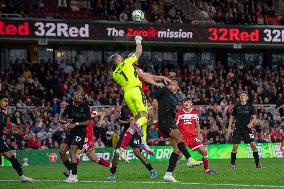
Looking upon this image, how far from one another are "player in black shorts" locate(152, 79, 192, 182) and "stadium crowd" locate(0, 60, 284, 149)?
14929mm

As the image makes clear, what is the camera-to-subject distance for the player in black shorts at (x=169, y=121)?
16.6 meters

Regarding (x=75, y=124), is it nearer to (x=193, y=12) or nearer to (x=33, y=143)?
(x=33, y=143)

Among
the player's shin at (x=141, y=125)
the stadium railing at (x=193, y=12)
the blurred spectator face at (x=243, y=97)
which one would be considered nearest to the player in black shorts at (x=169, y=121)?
the player's shin at (x=141, y=125)

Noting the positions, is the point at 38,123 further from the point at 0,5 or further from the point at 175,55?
the point at 175,55

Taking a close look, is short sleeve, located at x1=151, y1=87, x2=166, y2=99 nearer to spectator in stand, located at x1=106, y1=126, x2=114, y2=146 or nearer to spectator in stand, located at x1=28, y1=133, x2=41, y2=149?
spectator in stand, located at x1=28, y1=133, x2=41, y2=149

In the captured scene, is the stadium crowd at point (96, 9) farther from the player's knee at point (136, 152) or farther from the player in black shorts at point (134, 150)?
the player's knee at point (136, 152)

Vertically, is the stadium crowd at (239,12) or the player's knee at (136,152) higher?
the stadium crowd at (239,12)

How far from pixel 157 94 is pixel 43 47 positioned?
79.7 feet

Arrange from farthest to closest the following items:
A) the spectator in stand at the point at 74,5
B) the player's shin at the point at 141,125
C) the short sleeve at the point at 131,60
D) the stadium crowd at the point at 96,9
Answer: the spectator in stand at the point at 74,5 → the stadium crowd at the point at 96,9 → the short sleeve at the point at 131,60 → the player's shin at the point at 141,125

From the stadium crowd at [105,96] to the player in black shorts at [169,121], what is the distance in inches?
588

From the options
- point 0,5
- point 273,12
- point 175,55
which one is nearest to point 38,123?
point 0,5

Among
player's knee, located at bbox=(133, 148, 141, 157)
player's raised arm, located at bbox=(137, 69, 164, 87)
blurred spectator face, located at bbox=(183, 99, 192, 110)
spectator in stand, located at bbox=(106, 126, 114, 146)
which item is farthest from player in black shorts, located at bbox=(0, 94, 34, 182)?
spectator in stand, located at bbox=(106, 126, 114, 146)

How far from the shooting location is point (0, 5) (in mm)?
36969

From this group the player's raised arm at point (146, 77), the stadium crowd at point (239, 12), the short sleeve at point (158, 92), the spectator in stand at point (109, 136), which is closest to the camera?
the player's raised arm at point (146, 77)
